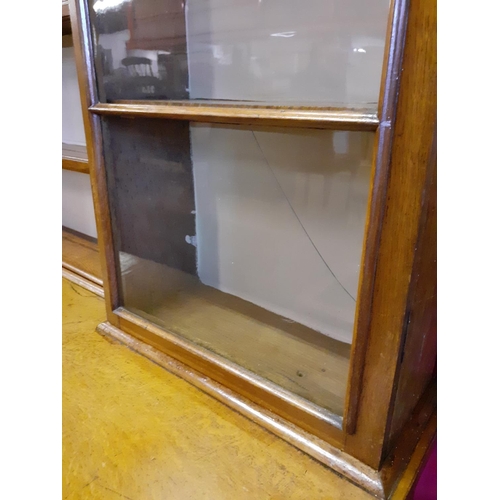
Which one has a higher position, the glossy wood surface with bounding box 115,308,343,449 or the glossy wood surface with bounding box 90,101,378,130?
the glossy wood surface with bounding box 90,101,378,130

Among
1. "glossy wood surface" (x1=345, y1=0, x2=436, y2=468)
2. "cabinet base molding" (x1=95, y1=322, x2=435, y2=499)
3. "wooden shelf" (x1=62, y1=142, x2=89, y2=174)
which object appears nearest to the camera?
"glossy wood surface" (x1=345, y1=0, x2=436, y2=468)

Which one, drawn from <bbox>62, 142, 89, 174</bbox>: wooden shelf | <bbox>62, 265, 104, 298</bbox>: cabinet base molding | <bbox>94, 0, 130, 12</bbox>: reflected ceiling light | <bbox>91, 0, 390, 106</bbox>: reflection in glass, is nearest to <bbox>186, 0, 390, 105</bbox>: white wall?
<bbox>91, 0, 390, 106</bbox>: reflection in glass

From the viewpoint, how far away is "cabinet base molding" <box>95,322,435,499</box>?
0.54m

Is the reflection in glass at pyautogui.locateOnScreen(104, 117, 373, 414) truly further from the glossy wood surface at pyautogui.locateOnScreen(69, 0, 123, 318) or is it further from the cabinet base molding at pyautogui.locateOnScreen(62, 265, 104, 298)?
the cabinet base molding at pyautogui.locateOnScreen(62, 265, 104, 298)

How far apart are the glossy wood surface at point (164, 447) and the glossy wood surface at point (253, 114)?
0.42 metres

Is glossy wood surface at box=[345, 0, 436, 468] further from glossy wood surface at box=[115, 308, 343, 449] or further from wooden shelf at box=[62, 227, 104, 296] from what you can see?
wooden shelf at box=[62, 227, 104, 296]

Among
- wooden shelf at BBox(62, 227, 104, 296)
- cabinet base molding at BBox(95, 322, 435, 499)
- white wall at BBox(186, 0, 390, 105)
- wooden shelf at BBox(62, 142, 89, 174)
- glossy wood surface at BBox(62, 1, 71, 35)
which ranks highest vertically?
glossy wood surface at BBox(62, 1, 71, 35)

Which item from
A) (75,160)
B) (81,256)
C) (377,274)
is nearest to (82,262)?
(81,256)

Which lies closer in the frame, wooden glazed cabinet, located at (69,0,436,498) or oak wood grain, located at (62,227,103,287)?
wooden glazed cabinet, located at (69,0,436,498)

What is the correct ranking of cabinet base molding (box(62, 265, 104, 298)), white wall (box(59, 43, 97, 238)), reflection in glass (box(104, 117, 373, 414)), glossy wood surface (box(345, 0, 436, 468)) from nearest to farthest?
glossy wood surface (box(345, 0, 436, 468))
reflection in glass (box(104, 117, 373, 414))
cabinet base molding (box(62, 265, 104, 298))
white wall (box(59, 43, 97, 238))

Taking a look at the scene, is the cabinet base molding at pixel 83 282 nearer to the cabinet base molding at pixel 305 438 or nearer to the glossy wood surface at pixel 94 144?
the glossy wood surface at pixel 94 144
